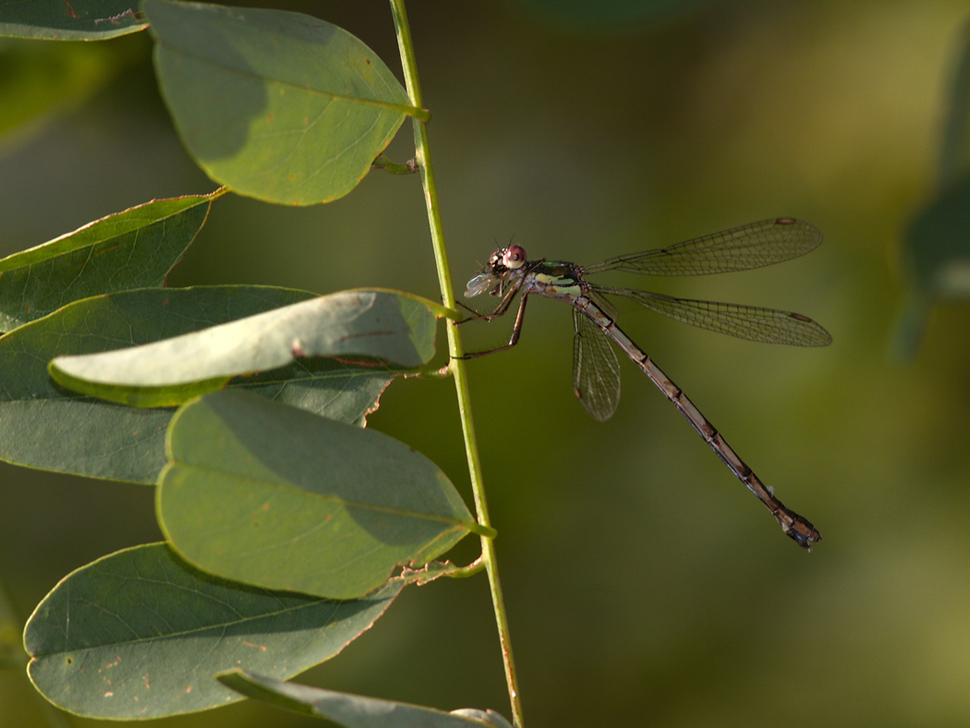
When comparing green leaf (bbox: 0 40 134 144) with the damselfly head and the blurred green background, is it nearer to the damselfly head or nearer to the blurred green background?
the blurred green background

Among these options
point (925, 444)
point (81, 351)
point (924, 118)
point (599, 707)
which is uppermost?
point (924, 118)

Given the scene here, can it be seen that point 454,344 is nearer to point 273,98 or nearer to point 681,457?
point 273,98

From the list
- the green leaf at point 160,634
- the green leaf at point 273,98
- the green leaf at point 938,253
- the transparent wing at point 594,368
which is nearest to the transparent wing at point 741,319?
the transparent wing at point 594,368

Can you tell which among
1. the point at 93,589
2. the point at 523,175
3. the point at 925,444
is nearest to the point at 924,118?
the point at 925,444

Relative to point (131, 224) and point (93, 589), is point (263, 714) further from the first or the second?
point (131, 224)

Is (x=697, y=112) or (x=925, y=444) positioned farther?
(x=697, y=112)

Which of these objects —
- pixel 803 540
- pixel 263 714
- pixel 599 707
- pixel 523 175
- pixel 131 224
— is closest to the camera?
pixel 131 224

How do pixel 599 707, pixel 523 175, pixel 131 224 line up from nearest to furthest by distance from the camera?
pixel 131 224 < pixel 599 707 < pixel 523 175

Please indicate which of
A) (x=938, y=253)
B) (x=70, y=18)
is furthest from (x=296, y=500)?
(x=938, y=253)
